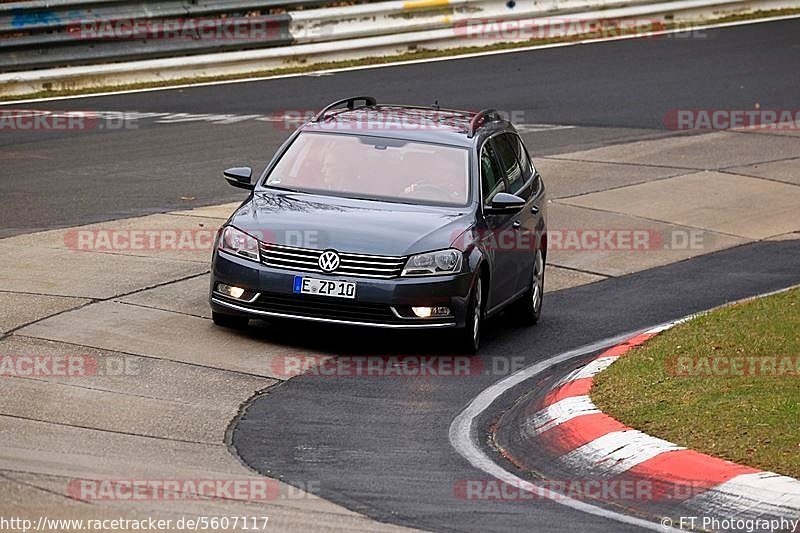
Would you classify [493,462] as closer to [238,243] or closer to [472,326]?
[472,326]

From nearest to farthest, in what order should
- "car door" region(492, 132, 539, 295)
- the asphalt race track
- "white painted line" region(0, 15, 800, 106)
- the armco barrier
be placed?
the asphalt race track → "car door" region(492, 132, 539, 295) → "white painted line" region(0, 15, 800, 106) → the armco barrier

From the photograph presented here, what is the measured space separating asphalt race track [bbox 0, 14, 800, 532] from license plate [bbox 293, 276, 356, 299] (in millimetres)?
493

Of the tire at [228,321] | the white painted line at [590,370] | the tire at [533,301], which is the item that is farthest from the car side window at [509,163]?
the tire at [228,321]

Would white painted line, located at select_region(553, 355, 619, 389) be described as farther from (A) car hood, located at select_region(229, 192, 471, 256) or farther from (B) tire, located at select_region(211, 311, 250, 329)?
(B) tire, located at select_region(211, 311, 250, 329)

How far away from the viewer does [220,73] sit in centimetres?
2470

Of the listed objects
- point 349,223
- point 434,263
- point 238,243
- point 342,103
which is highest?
point 342,103

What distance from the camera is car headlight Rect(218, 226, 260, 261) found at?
11312 millimetres

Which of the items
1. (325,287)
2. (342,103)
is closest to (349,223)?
(325,287)

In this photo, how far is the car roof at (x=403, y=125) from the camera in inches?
498

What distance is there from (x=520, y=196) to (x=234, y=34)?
1262 centimetres

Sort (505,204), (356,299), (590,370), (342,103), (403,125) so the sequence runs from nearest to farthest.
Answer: (590,370) → (356,299) → (505,204) → (403,125) → (342,103)

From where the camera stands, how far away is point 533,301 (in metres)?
12.9

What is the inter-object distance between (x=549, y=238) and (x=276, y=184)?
4.72 m

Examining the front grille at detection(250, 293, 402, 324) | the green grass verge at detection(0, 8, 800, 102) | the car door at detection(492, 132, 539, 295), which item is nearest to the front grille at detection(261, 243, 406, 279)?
the front grille at detection(250, 293, 402, 324)
